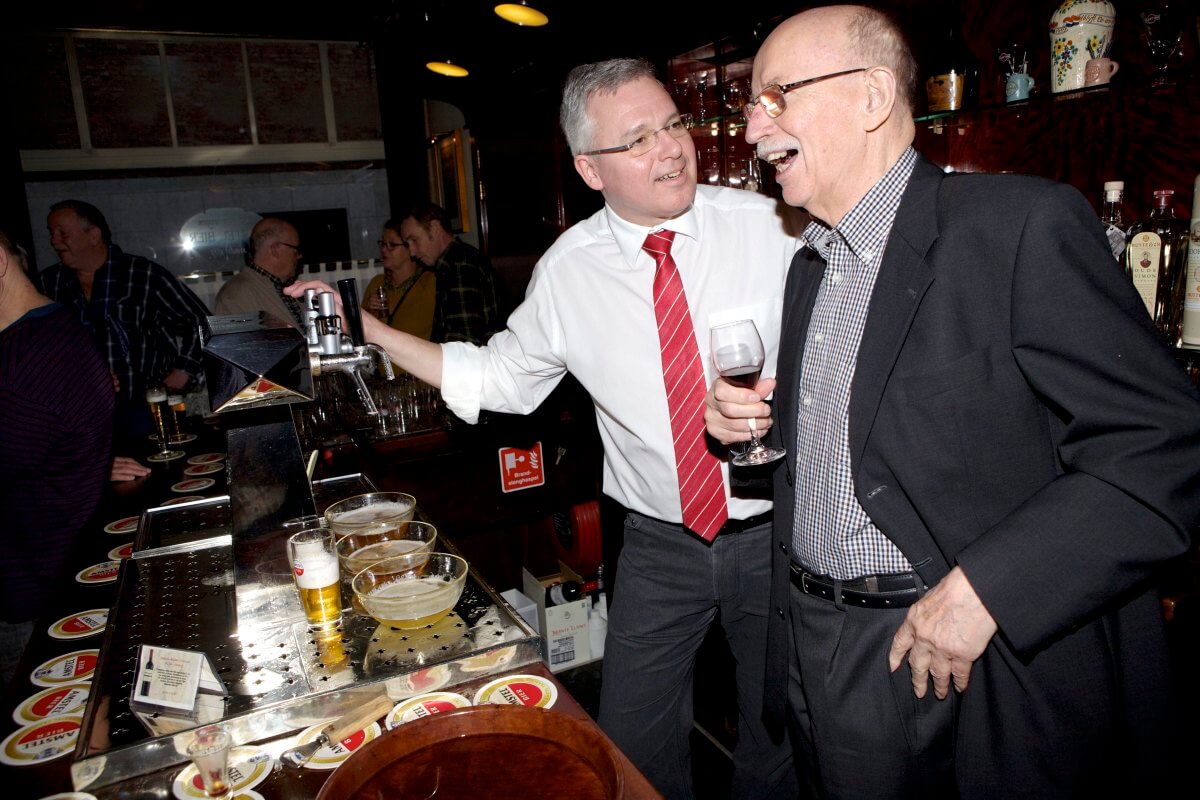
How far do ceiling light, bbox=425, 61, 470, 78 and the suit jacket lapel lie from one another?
5.00 m

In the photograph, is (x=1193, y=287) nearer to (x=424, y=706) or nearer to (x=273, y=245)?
(x=424, y=706)

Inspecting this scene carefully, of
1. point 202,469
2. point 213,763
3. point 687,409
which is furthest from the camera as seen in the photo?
point 202,469

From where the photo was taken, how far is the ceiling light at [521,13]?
4.16 m

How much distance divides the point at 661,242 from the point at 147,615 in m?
1.51

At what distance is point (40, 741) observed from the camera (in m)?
1.34

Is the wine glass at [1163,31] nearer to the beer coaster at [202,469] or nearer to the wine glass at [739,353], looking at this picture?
the wine glass at [739,353]

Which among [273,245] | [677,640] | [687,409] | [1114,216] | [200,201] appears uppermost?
[200,201]

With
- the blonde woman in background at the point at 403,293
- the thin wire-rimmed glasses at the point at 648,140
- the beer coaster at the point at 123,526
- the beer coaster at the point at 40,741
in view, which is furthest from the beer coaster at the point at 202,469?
the blonde woman in background at the point at 403,293

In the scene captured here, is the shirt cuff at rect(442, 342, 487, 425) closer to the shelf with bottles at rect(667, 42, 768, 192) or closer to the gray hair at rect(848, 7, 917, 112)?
the gray hair at rect(848, 7, 917, 112)

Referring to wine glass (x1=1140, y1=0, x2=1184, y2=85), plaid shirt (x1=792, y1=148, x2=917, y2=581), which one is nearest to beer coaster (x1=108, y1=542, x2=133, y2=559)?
plaid shirt (x1=792, y1=148, x2=917, y2=581)

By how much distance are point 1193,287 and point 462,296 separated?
4.06 m

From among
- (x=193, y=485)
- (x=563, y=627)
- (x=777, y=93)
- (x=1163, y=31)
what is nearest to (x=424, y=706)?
(x=777, y=93)

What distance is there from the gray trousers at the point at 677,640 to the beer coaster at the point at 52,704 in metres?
1.29

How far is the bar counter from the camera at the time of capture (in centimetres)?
111
